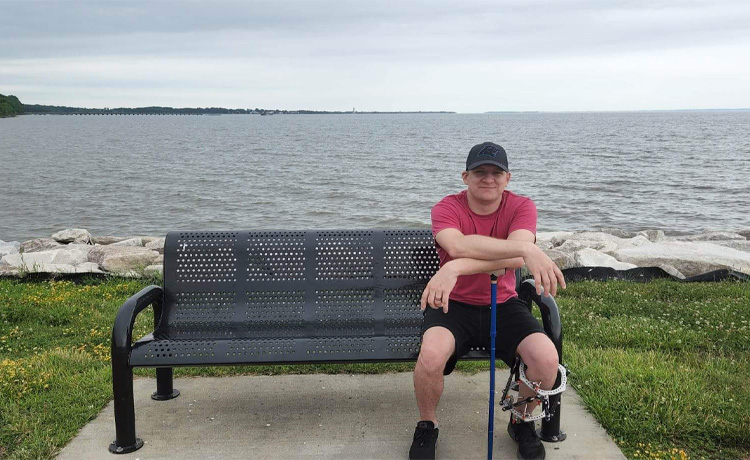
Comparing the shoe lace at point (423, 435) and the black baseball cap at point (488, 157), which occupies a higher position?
the black baseball cap at point (488, 157)

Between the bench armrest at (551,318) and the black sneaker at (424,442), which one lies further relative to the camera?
the bench armrest at (551,318)

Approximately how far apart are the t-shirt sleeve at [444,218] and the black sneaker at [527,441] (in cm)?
114

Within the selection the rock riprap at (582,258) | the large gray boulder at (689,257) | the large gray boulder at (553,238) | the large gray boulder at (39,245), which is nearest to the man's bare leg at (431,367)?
the rock riprap at (582,258)

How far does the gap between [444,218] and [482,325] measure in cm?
63

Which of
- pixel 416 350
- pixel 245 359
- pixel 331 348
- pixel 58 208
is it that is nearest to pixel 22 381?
pixel 245 359

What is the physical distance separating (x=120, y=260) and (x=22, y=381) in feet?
16.2

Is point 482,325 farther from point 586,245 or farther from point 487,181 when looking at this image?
point 586,245

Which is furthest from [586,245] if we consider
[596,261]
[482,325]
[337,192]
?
[337,192]

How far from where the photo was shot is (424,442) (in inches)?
144

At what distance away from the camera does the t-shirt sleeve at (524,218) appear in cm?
386

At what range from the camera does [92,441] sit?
3.92 meters

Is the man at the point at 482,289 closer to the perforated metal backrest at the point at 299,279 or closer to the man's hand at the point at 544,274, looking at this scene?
the man's hand at the point at 544,274

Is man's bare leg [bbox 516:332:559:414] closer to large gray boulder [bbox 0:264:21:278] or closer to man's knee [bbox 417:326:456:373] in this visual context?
man's knee [bbox 417:326:456:373]

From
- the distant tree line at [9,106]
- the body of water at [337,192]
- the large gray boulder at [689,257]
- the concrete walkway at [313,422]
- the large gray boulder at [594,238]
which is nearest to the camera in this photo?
the concrete walkway at [313,422]
